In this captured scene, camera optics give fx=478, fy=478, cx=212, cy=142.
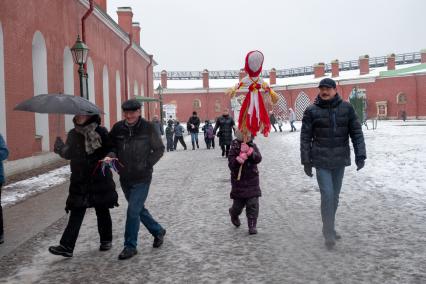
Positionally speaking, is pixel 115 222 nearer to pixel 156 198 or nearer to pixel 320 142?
pixel 156 198

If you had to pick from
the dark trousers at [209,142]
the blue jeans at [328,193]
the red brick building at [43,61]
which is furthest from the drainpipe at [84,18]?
the blue jeans at [328,193]

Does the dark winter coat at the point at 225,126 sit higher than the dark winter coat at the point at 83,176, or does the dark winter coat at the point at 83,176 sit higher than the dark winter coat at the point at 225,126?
the dark winter coat at the point at 225,126

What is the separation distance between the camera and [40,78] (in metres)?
14.9

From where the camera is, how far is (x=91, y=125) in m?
5.10

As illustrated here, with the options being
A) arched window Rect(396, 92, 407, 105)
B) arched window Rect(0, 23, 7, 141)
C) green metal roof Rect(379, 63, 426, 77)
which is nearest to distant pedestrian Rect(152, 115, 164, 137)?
arched window Rect(0, 23, 7, 141)

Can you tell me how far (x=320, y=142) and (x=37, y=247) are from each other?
347 cm

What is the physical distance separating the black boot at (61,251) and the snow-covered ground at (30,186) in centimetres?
383

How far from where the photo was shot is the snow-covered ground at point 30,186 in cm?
887

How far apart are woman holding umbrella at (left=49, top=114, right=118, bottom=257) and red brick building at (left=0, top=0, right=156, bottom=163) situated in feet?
25.1

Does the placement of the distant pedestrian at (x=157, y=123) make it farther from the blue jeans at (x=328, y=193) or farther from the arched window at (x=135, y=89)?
the arched window at (x=135, y=89)

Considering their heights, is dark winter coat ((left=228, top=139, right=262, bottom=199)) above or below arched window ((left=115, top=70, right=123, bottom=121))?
below

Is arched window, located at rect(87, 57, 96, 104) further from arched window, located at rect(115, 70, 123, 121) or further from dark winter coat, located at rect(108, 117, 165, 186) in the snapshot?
dark winter coat, located at rect(108, 117, 165, 186)

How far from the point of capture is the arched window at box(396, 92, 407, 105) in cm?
4554

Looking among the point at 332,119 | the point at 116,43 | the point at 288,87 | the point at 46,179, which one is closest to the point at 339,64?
the point at 288,87
